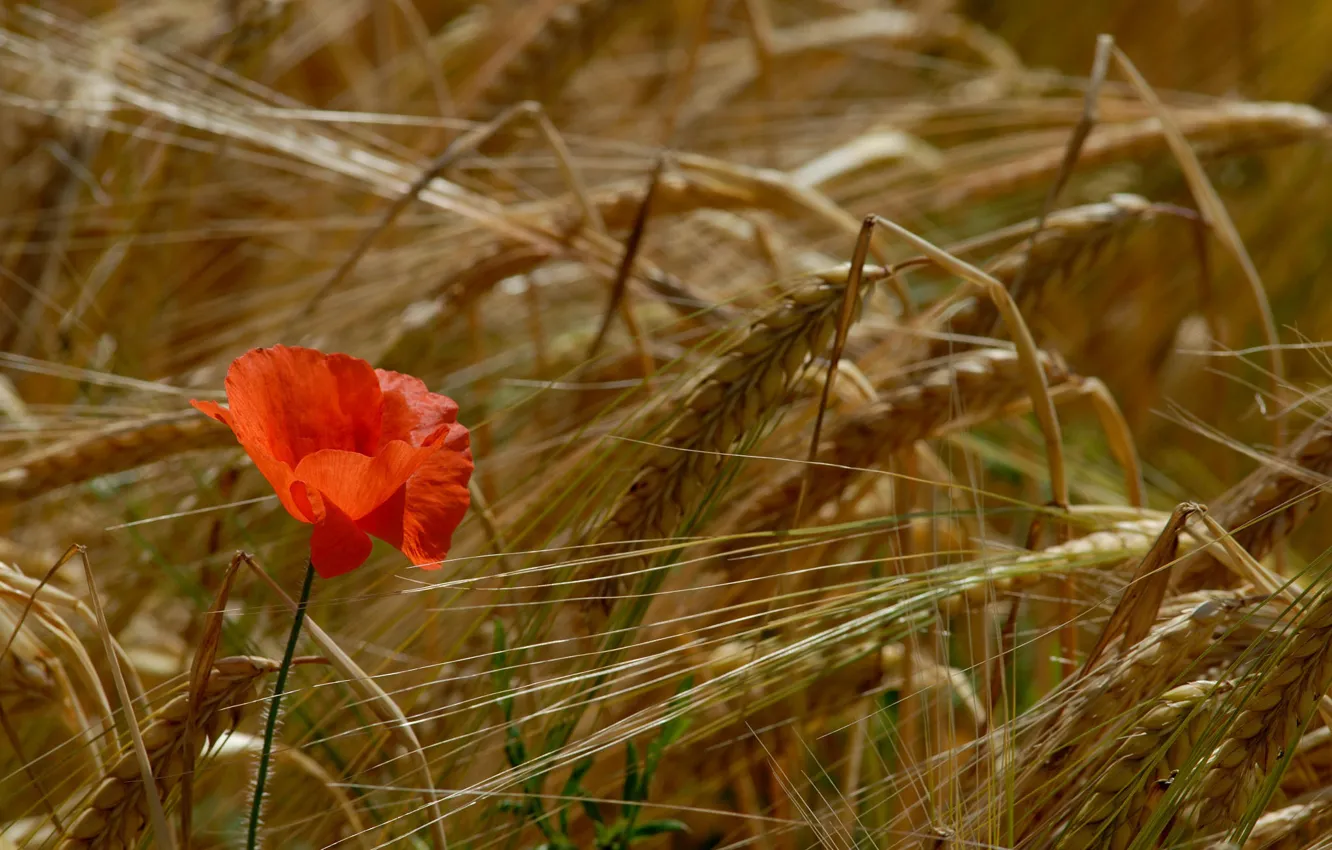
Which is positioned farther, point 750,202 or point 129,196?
point 129,196

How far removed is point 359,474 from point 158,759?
0.49ft

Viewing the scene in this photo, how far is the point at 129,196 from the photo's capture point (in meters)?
0.99

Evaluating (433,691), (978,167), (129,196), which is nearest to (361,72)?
(129,196)

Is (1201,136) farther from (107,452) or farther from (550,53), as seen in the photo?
(107,452)

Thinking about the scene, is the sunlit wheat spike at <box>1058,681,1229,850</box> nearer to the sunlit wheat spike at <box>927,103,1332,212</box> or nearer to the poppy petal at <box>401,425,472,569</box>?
the poppy petal at <box>401,425,472,569</box>

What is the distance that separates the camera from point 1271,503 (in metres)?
0.56

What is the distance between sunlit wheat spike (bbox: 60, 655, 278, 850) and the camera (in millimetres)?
408

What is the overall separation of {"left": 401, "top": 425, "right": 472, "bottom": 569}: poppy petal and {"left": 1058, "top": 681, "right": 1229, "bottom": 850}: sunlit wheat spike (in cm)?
25

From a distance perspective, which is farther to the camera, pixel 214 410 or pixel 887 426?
pixel 887 426

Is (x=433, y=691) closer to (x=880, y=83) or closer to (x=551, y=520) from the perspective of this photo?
(x=551, y=520)

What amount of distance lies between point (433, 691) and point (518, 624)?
133 millimetres

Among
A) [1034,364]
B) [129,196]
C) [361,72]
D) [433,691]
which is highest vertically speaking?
[361,72]

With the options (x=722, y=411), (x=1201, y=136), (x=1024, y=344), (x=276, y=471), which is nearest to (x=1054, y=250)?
(x=1024, y=344)

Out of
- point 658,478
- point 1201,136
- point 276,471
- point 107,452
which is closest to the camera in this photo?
point 276,471
